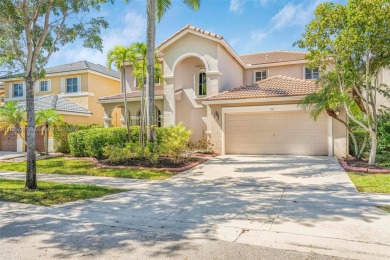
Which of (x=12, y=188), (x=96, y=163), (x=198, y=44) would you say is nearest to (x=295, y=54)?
(x=198, y=44)

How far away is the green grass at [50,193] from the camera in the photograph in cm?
772

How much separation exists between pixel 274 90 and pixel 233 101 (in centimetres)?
253

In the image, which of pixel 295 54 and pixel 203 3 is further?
pixel 295 54

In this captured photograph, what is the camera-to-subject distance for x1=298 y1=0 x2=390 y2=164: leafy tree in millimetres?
10711

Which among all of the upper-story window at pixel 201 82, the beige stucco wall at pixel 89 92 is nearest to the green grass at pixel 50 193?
the upper-story window at pixel 201 82

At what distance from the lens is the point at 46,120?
60.3 ft

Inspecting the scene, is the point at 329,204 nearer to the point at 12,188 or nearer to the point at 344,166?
the point at 344,166

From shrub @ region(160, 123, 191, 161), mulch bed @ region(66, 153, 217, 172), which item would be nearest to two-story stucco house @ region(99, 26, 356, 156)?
mulch bed @ region(66, 153, 217, 172)

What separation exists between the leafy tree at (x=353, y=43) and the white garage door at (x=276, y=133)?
3.38 metres

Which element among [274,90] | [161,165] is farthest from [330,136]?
[161,165]

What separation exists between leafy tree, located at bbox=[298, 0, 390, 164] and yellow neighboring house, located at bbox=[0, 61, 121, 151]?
64.1 feet

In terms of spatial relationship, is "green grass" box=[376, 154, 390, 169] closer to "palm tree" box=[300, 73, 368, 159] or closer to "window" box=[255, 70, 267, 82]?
"palm tree" box=[300, 73, 368, 159]

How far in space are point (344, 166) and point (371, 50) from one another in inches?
192

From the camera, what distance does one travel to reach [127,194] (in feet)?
27.6
